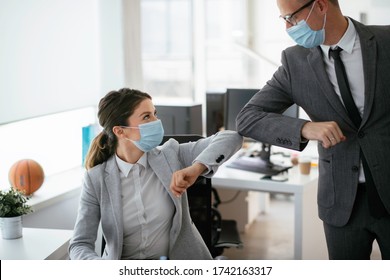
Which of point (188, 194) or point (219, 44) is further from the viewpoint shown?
point (219, 44)

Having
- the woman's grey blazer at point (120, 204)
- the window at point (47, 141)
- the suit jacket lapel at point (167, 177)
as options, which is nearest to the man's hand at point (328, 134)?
the woman's grey blazer at point (120, 204)

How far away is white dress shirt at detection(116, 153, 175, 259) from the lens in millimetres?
1844

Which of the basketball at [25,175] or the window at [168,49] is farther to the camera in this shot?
the window at [168,49]

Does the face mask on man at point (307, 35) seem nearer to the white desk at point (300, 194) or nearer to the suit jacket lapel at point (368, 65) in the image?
the suit jacket lapel at point (368, 65)

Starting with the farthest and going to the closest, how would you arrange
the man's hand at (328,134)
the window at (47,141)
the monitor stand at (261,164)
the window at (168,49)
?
1. the window at (168,49)
2. the monitor stand at (261,164)
3. the window at (47,141)
4. the man's hand at (328,134)

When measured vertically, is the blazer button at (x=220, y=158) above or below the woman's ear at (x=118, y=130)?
below

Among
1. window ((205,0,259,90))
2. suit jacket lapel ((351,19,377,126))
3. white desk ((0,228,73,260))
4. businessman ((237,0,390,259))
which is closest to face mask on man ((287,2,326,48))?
businessman ((237,0,390,259))

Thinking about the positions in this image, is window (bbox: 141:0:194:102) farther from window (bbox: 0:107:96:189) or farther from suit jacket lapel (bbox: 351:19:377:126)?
suit jacket lapel (bbox: 351:19:377:126)

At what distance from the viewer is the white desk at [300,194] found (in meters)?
2.91

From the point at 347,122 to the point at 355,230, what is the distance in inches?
12.5

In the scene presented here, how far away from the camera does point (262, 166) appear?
3207mm

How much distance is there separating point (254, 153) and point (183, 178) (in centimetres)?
193

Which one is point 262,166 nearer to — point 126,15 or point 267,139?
point 126,15
